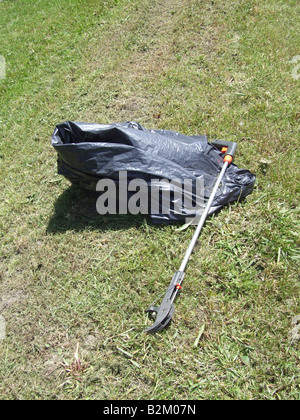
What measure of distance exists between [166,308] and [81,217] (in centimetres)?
132

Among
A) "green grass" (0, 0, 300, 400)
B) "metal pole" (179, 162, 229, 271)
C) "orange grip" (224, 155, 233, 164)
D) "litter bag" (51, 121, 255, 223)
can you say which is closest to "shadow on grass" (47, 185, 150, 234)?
"green grass" (0, 0, 300, 400)

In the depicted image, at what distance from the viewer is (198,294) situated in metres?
2.45

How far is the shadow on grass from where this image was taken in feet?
9.88

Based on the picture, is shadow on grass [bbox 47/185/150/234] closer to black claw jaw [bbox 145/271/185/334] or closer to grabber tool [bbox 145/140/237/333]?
grabber tool [bbox 145/140/237/333]

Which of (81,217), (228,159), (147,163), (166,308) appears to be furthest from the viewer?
(81,217)

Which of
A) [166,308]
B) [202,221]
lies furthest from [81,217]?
[166,308]

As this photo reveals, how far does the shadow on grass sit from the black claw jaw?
66cm

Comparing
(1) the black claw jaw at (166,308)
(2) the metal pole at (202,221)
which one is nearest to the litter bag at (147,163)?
(2) the metal pole at (202,221)

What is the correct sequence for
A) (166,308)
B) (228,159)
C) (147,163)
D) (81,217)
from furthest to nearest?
(81,217), (228,159), (147,163), (166,308)

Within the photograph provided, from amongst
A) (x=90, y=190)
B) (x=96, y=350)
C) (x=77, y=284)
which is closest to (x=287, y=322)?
(x=96, y=350)

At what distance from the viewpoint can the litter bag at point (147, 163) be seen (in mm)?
2707

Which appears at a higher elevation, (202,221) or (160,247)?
(202,221)

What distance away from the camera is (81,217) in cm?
315

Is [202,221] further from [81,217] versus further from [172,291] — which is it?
[81,217]
